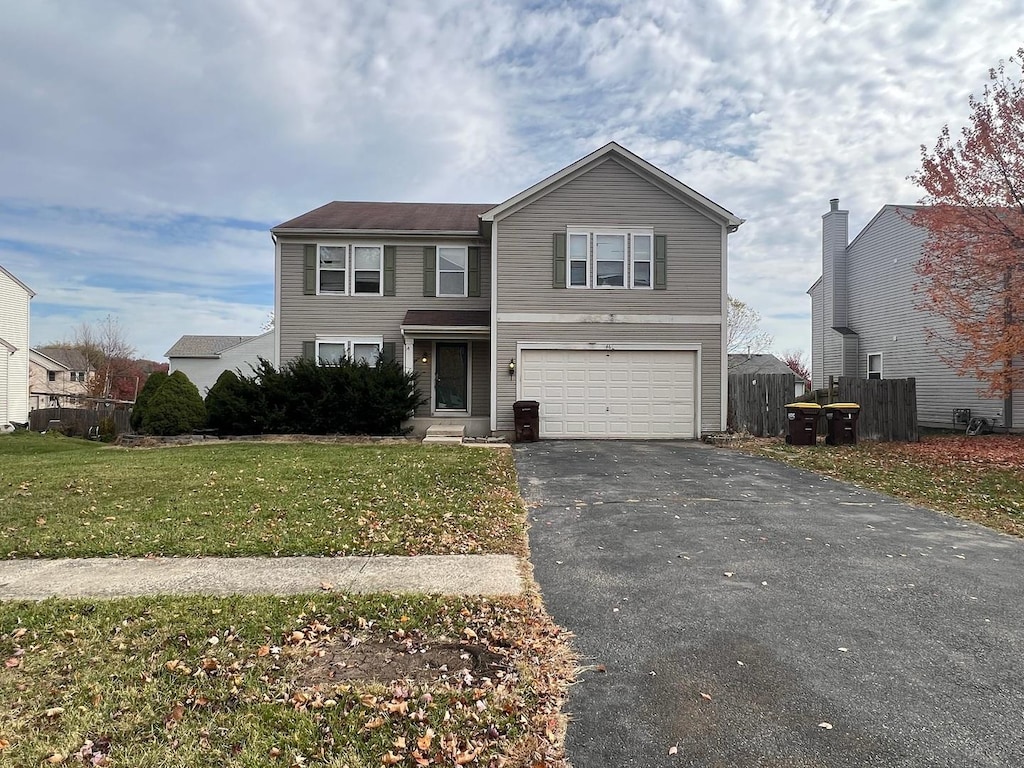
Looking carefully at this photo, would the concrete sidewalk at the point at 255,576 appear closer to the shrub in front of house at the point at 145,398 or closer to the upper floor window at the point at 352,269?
the shrub in front of house at the point at 145,398

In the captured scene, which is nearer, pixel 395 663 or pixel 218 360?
pixel 395 663

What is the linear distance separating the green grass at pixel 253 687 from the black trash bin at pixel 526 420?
9.97 m

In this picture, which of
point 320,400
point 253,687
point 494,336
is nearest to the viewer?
point 253,687

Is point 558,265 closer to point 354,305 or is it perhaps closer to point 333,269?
point 354,305

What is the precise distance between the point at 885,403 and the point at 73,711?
16.8 metres

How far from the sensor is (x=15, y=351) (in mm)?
27500

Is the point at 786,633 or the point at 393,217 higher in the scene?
the point at 393,217

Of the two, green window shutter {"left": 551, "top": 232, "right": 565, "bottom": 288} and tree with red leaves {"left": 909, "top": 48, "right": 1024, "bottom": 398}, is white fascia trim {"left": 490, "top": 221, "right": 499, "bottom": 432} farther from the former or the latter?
tree with red leaves {"left": 909, "top": 48, "right": 1024, "bottom": 398}

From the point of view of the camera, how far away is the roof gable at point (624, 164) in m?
14.2

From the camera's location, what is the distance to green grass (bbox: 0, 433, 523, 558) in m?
5.32

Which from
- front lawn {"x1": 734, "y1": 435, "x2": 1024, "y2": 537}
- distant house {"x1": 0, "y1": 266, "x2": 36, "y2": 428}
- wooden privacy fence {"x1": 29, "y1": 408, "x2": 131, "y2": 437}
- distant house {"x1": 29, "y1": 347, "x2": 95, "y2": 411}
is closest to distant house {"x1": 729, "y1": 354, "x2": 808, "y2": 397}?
front lawn {"x1": 734, "y1": 435, "x2": 1024, "y2": 537}

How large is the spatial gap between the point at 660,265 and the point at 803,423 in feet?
17.0

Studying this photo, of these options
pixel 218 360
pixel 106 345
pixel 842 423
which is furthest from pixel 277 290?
pixel 106 345

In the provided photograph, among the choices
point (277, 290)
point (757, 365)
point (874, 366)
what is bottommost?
point (874, 366)
